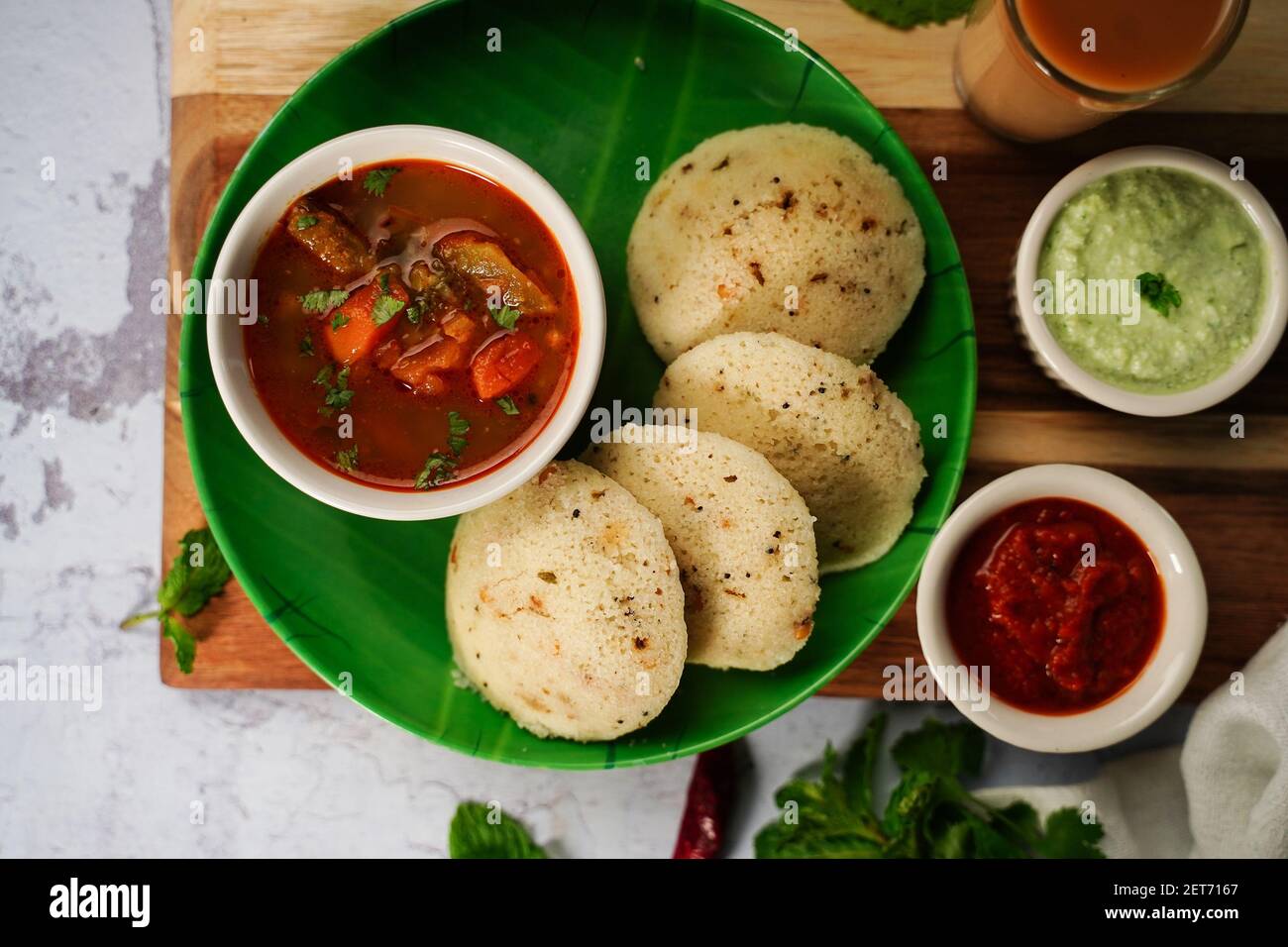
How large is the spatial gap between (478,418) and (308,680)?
50.3 inches

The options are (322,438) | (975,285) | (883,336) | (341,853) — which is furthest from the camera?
(341,853)

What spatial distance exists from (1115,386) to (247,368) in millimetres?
2346

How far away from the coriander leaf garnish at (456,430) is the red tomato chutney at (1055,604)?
4.62ft

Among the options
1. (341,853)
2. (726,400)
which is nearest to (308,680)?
(341,853)

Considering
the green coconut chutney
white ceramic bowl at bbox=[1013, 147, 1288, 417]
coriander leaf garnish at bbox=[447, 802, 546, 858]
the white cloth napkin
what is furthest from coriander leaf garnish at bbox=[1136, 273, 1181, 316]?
coriander leaf garnish at bbox=[447, 802, 546, 858]

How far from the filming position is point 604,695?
2732mm

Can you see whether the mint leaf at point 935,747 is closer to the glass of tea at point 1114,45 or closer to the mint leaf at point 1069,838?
the mint leaf at point 1069,838

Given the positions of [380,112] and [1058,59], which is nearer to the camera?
[1058,59]

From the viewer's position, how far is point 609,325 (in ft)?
10.2

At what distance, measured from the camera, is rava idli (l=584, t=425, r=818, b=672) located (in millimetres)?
2670

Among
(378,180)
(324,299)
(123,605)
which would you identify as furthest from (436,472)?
(123,605)

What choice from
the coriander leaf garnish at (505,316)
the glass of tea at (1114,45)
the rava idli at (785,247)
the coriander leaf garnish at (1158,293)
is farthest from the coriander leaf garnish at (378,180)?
the coriander leaf garnish at (1158,293)
